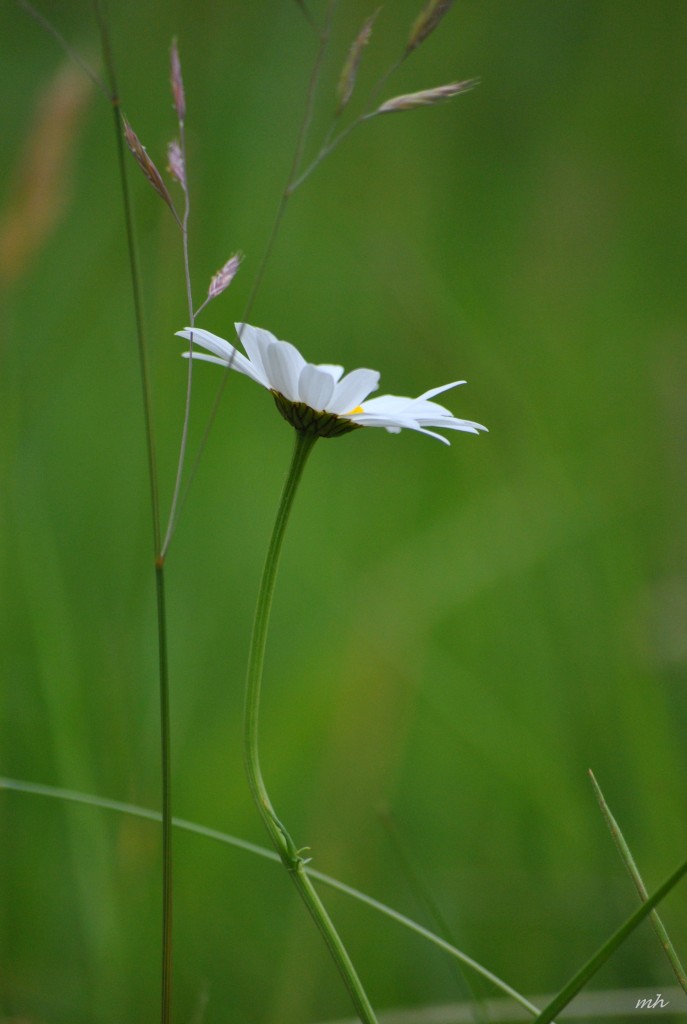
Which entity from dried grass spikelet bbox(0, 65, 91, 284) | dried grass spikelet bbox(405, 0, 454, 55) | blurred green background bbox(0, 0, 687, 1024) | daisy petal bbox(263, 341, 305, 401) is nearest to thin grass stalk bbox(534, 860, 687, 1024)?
blurred green background bbox(0, 0, 687, 1024)

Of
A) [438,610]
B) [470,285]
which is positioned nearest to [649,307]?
[470,285]

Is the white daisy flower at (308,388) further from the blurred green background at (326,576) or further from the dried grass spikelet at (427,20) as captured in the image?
the blurred green background at (326,576)

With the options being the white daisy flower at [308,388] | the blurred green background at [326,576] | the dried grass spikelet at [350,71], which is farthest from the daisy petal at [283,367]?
the blurred green background at [326,576]

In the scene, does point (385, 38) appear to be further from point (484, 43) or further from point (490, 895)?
point (490, 895)

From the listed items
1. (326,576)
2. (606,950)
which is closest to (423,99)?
(606,950)

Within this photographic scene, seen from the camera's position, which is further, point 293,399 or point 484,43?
point 484,43

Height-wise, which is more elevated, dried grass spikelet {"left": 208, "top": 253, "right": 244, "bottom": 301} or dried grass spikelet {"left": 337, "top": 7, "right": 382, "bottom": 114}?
dried grass spikelet {"left": 337, "top": 7, "right": 382, "bottom": 114}

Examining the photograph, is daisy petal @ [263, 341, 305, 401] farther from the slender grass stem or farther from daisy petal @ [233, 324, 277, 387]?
the slender grass stem
